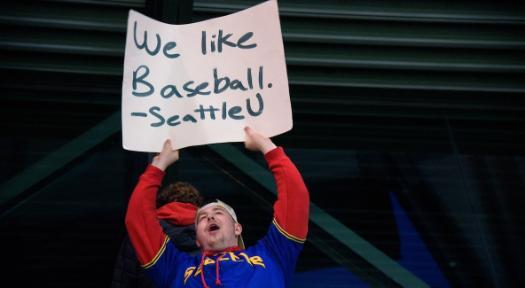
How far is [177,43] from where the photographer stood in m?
3.25

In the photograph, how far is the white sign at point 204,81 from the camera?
312 centimetres

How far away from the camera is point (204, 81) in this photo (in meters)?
3.21

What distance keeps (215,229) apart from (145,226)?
245 millimetres

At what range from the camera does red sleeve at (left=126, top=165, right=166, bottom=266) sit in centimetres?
294

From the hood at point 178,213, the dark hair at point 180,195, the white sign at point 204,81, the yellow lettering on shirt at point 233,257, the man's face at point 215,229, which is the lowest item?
the yellow lettering on shirt at point 233,257

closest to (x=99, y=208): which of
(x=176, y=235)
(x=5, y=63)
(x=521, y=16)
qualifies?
(x=5, y=63)

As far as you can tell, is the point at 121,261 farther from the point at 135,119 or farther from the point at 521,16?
the point at 521,16

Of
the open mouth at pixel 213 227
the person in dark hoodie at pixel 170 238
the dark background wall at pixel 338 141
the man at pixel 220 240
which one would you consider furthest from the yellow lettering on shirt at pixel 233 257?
the dark background wall at pixel 338 141

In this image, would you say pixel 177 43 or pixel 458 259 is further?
pixel 458 259

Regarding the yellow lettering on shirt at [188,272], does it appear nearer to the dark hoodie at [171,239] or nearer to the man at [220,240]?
the man at [220,240]

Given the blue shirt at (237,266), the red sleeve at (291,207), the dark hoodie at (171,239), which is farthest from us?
the dark hoodie at (171,239)

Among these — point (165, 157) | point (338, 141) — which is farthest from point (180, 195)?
point (338, 141)

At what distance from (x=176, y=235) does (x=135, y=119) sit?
494 millimetres

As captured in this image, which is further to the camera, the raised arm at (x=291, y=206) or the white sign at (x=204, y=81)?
the white sign at (x=204, y=81)
